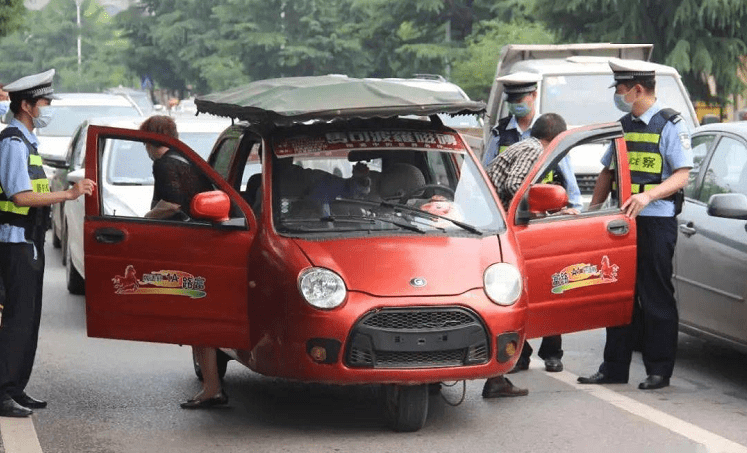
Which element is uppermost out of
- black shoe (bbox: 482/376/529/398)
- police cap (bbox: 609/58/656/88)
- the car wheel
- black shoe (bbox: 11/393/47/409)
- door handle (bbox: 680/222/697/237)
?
police cap (bbox: 609/58/656/88)

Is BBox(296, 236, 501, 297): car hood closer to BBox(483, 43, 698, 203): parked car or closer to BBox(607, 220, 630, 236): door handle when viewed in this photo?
BBox(607, 220, 630, 236): door handle

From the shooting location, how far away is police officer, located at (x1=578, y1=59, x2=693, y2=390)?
9.44 meters

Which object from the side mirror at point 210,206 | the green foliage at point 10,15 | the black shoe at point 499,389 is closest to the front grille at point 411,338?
the side mirror at point 210,206

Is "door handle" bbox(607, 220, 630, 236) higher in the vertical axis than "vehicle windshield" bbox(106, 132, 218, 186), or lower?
higher

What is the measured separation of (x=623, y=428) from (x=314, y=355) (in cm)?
169

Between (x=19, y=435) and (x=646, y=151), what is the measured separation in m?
4.00

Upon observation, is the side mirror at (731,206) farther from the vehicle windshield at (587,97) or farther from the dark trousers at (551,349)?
the vehicle windshield at (587,97)

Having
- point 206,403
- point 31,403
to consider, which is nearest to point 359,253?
point 206,403

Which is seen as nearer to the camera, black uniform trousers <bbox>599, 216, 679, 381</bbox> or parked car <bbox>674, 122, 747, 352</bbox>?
parked car <bbox>674, 122, 747, 352</bbox>

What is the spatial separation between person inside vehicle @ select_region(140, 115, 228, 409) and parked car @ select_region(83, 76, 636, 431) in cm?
17

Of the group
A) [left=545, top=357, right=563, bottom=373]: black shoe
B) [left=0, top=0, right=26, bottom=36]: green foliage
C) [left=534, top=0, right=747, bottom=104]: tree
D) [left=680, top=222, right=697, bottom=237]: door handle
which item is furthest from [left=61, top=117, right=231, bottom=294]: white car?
[left=0, top=0, right=26, bottom=36]: green foliage

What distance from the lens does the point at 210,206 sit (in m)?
8.21

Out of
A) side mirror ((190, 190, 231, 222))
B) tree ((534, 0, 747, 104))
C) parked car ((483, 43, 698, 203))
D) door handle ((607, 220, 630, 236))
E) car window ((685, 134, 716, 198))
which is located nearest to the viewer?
side mirror ((190, 190, 231, 222))

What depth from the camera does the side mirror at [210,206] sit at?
323 inches
